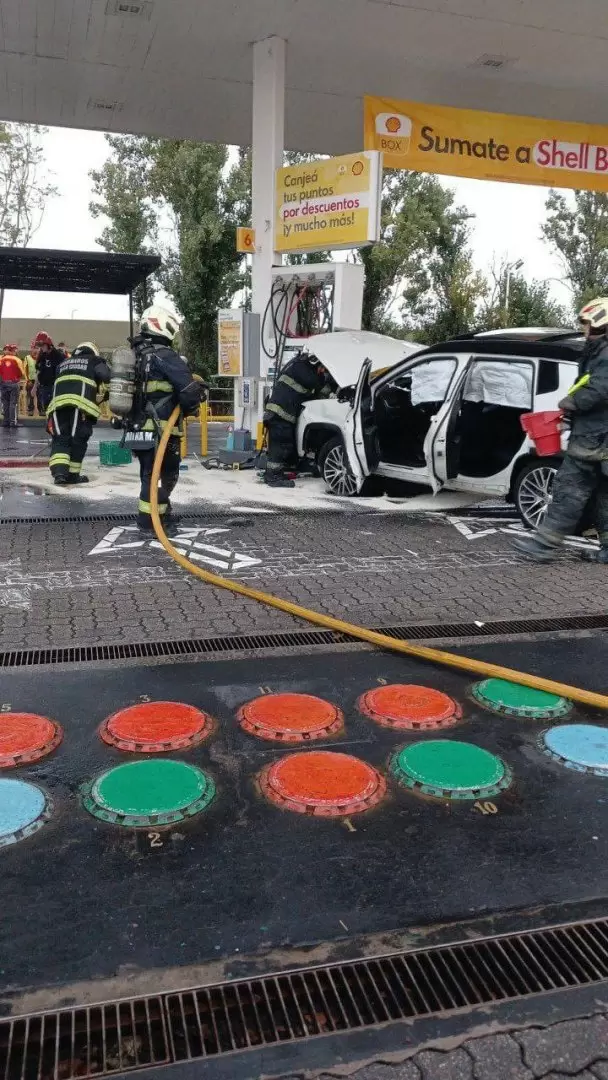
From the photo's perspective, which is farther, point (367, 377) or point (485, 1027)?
point (367, 377)

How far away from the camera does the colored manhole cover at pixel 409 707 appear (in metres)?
3.71

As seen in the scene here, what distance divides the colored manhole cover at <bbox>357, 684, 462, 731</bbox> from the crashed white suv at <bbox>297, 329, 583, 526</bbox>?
12.4 ft

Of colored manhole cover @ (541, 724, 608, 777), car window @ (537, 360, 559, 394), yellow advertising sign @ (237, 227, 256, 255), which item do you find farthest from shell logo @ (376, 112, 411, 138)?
colored manhole cover @ (541, 724, 608, 777)

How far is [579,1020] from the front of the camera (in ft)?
6.73

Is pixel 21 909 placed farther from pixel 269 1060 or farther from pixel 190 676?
pixel 190 676

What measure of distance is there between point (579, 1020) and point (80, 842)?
162 centimetres

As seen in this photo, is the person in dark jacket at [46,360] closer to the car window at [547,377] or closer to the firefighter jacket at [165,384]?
the firefighter jacket at [165,384]

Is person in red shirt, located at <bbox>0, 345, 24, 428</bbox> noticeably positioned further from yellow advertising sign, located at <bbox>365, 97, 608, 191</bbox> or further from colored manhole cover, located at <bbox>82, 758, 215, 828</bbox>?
colored manhole cover, located at <bbox>82, 758, 215, 828</bbox>

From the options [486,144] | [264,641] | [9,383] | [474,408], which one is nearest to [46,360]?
[9,383]

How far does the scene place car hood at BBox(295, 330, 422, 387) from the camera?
367 inches

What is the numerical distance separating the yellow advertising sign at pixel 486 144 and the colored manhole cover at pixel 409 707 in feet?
32.2

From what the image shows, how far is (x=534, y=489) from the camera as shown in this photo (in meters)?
7.62

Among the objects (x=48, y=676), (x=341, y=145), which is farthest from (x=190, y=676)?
(x=341, y=145)

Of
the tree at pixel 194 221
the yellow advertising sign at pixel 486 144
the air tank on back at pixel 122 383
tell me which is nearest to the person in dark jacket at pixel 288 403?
the air tank on back at pixel 122 383
